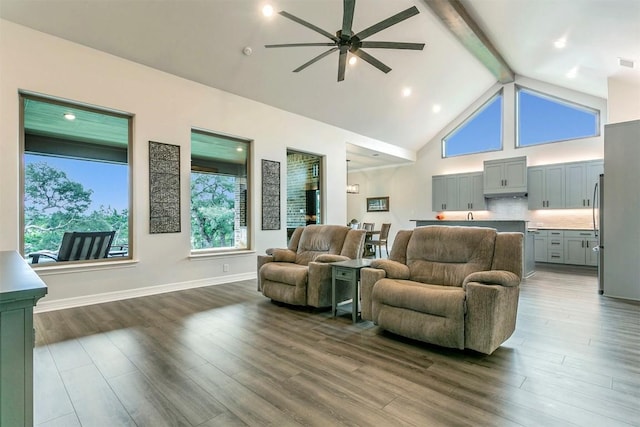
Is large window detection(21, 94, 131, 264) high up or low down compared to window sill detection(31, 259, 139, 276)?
up

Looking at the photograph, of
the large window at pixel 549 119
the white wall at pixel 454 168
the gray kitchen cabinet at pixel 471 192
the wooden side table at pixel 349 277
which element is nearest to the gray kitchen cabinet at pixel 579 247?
the white wall at pixel 454 168

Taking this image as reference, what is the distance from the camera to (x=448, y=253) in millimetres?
3191

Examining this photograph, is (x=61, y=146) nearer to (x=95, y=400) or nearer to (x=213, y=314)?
(x=213, y=314)

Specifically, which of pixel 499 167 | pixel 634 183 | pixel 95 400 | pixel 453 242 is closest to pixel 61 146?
pixel 95 400

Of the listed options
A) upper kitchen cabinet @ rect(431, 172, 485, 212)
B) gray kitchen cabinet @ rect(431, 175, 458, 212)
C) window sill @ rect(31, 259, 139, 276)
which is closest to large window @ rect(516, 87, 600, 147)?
upper kitchen cabinet @ rect(431, 172, 485, 212)

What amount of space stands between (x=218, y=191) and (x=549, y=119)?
27.0 ft

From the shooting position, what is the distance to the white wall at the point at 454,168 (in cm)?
746

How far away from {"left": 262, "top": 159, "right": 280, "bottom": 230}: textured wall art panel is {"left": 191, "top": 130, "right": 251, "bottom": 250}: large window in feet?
1.10

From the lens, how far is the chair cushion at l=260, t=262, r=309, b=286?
3.76m

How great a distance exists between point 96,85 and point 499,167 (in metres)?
8.66

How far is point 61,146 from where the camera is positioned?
4.50 metres

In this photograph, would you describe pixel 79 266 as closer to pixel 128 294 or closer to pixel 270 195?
pixel 128 294

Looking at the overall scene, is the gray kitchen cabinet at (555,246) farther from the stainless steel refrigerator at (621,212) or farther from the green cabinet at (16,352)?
the green cabinet at (16,352)

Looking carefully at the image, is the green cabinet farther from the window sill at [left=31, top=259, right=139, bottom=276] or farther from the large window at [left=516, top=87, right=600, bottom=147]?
the large window at [left=516, top=87, right=600, bottom=147]
